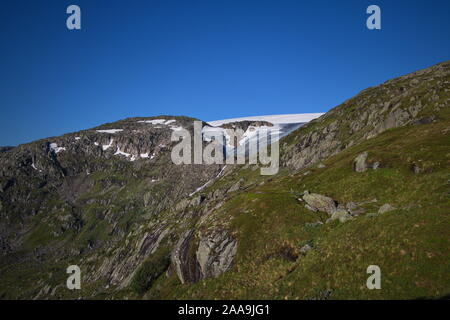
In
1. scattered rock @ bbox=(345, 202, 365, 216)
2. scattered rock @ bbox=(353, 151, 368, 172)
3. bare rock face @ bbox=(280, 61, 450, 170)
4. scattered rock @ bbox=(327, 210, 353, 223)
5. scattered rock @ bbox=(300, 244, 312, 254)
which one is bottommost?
scattered rock @ bbox=(300, 244, 312, 254)

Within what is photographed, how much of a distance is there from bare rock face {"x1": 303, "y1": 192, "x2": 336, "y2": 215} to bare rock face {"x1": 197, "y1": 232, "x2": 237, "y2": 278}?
46.0 feet

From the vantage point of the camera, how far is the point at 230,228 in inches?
1834

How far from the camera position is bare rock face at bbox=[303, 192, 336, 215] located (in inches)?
1834

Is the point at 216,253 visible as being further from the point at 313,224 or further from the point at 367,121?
the point at 367,121

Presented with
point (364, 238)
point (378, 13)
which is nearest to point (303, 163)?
point (378, 13)

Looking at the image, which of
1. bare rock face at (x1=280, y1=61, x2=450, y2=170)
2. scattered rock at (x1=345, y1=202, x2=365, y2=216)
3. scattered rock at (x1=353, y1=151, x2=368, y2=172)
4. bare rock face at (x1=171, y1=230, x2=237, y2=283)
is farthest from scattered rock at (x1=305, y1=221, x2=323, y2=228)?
bare rock face at (x1=280, y1=61, x2=450, y2=170)

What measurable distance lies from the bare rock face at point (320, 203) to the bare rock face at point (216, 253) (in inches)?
552

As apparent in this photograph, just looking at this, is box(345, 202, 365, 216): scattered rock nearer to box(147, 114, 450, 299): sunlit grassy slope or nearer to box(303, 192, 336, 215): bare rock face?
box(147, 114, 450, 299): sunlit grassy slope

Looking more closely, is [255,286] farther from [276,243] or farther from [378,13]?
[378,13]

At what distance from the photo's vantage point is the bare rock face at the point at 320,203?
4659 centimetres

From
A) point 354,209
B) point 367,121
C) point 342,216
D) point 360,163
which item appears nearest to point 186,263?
point 342,216

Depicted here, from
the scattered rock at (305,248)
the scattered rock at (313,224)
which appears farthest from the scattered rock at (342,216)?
the scattered rock at (305,248)

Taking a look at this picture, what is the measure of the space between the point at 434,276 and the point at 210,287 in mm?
24506

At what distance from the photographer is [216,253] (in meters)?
43.4
